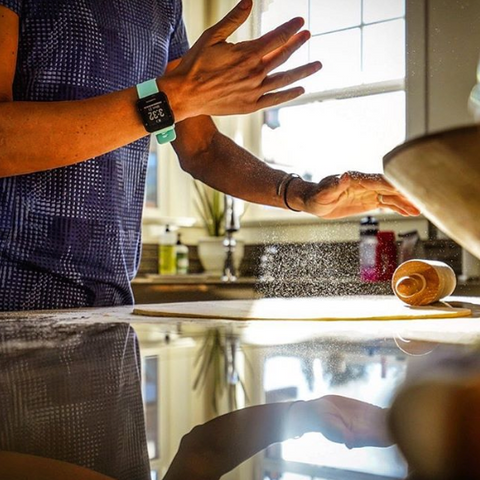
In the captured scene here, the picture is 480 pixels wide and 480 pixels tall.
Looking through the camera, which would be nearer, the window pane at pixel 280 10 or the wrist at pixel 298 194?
the wrist at pixel 298 194

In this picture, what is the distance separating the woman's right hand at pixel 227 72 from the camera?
0.84 m

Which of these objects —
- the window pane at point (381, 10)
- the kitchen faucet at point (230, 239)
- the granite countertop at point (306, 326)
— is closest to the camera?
the granite countertop at point (306, 326)

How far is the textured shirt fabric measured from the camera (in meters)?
0.93

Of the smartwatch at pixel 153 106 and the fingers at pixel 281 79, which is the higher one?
the fingers at pixel 281 79

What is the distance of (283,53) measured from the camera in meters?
0.94

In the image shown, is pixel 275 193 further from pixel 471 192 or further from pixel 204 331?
pixel 471 192

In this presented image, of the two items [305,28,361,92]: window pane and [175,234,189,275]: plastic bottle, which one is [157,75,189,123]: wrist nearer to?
[175,234,189,275]: plastic bottle

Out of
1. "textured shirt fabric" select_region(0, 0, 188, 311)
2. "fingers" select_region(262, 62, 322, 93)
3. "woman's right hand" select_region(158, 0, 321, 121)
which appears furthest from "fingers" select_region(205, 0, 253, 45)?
"textured shirt fabric" select_region(0, 0, 188, 311)

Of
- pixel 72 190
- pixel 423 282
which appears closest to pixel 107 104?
pixel 72 190

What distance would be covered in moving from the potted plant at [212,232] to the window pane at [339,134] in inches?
13.5

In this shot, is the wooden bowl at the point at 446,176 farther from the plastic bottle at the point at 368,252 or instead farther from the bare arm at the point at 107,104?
the plastic bottle at the point at 368,252

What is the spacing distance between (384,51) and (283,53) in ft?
6.84

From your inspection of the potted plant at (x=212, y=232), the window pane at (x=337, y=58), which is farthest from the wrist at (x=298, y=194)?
the window pane at (x=337, y=58)

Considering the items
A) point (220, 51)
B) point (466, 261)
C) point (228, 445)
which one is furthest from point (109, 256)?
point (466, 261)
